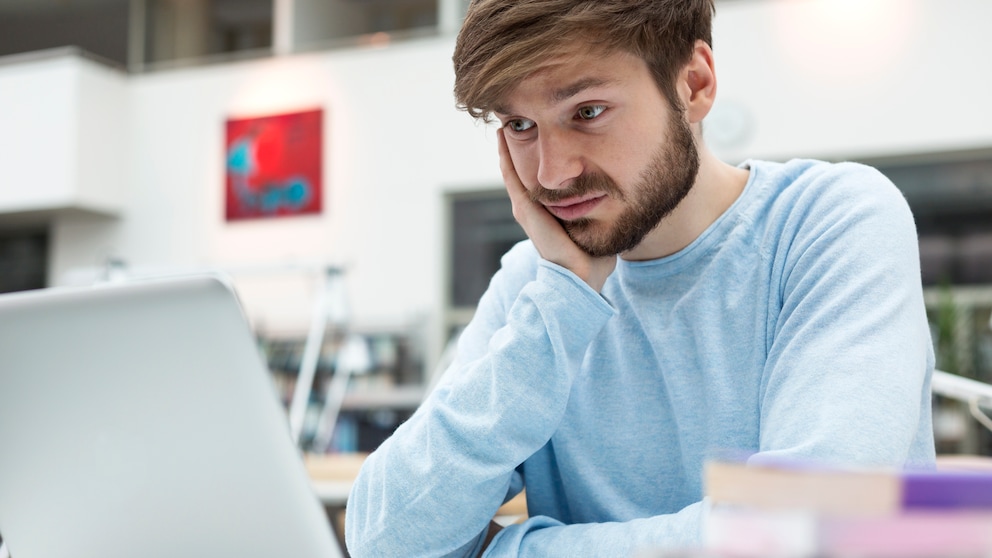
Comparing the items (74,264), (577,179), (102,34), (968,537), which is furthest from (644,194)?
(102,34)

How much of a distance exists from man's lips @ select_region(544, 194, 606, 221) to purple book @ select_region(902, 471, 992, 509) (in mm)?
747

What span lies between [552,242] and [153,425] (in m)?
0.50

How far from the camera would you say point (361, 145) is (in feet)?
23.4

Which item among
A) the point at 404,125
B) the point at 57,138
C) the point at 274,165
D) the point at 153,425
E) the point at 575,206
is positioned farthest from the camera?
the point at 57,138

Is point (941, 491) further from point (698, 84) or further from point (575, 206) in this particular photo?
point (698, 84)

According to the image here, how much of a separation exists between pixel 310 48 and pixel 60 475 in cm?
696

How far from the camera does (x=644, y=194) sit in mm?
1082

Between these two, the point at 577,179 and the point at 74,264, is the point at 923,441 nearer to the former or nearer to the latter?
the point at 577,179

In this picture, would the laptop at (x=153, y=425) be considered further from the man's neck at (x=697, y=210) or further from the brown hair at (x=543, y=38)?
the man's neck at (x=697, y=210)

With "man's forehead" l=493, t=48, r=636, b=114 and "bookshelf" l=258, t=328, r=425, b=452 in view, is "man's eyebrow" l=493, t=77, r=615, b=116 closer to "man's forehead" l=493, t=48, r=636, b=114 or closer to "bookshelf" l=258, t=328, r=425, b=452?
"man's forehead" l=493, t=48, r=636, b=114

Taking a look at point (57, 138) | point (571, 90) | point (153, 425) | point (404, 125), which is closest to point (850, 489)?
point (153, 425)

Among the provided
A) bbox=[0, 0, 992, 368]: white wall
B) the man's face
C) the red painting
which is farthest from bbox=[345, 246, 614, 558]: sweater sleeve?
the red painting

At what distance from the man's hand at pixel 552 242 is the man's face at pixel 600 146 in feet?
0.04

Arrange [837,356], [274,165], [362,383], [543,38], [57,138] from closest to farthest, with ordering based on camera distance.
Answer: [837,356]
[543,38]
[362,383]
[274,165]
[57,138]
